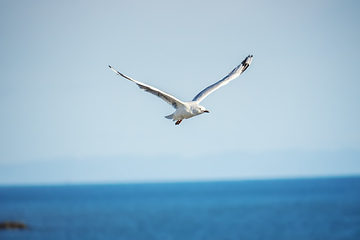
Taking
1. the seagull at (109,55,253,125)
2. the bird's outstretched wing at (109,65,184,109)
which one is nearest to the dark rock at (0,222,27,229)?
the seagull at (109,55,253,125)

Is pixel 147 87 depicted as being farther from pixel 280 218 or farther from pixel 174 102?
pixel 280 218

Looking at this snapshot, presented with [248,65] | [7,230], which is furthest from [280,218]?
[248,65]

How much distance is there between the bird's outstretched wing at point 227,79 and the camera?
56.6 feet

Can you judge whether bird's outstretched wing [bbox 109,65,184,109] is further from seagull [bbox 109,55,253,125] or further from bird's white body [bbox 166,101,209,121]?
bird's white body [bbox 166,101,209,121]

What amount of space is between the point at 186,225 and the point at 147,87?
89.9 metres

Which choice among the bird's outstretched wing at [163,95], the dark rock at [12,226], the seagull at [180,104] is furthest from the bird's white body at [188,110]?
the dark rock at [12,226]

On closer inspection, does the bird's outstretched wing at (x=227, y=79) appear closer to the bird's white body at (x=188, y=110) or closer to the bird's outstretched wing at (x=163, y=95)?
the bird's white body at (x=188, y=110)

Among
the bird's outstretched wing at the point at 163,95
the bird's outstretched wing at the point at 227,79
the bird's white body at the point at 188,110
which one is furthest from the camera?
the bird's outstretched wing at the point at 227,79

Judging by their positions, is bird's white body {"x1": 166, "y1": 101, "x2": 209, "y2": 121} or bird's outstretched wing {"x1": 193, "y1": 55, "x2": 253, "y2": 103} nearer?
bird's white body {"x1": 166, "y1": 101, "x2": 209, "y2": 121}

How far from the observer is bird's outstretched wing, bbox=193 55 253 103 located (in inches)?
679

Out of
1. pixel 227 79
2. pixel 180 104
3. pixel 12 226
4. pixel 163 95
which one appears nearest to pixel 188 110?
pixel 180 104

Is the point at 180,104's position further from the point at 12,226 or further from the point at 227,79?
the point at 12,226

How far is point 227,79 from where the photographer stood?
18250 mm

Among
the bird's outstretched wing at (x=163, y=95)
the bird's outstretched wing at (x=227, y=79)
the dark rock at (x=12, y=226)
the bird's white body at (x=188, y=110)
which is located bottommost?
the dark rock at (x=12, y=226)
